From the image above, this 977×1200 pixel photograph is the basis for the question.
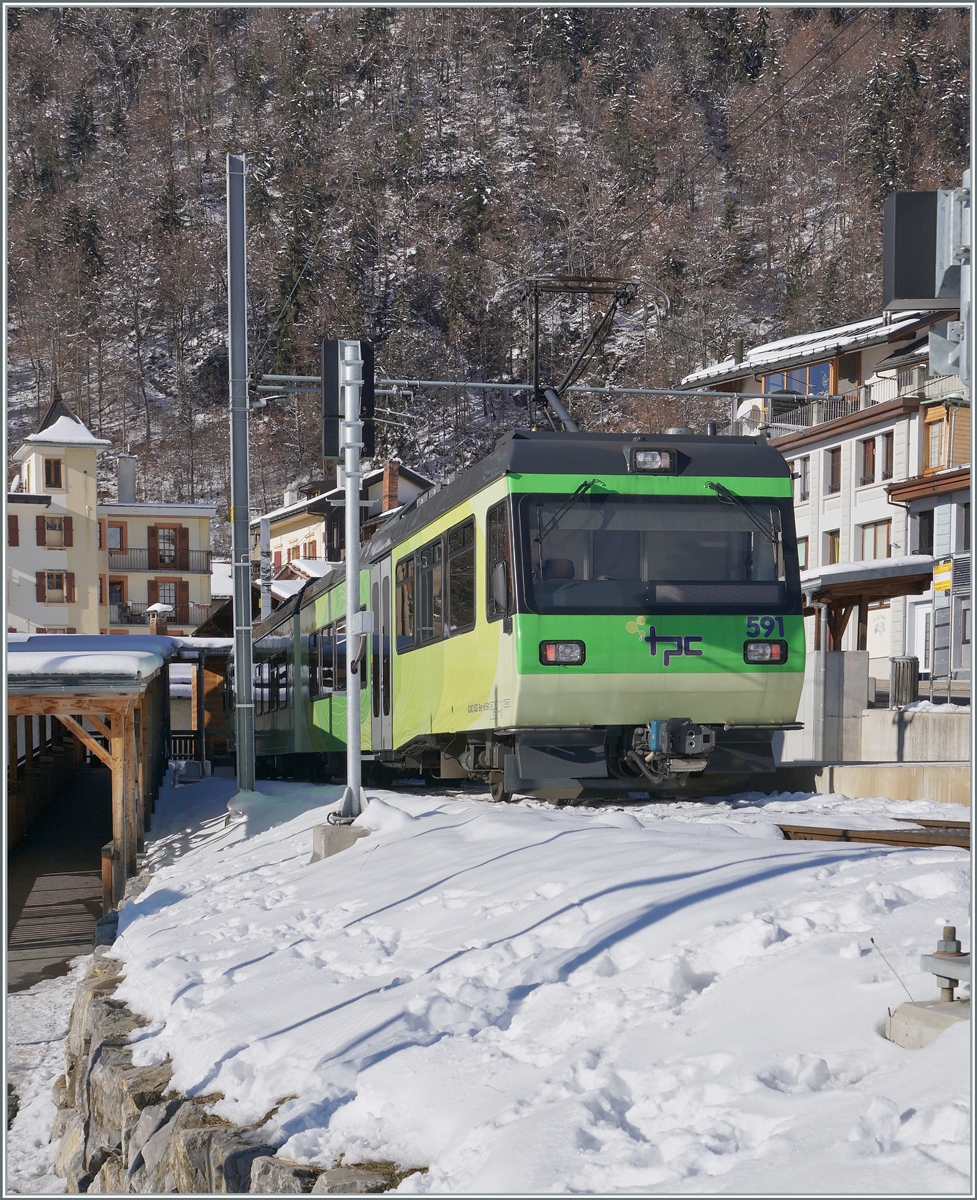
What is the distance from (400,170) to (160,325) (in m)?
25.1

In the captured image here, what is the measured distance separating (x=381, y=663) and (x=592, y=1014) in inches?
476

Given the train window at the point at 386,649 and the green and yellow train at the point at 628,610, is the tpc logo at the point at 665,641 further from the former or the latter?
the train window at the point at 386,649

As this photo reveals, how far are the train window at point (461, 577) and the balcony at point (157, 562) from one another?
64138mm

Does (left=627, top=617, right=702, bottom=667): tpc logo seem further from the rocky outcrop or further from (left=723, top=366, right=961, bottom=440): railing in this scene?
(left=723, top=366, right=961, bottom=440): railing

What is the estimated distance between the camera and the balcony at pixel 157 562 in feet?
249

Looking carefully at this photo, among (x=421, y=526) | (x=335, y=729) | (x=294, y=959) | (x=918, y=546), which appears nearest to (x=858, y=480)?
(x=918, y=546)

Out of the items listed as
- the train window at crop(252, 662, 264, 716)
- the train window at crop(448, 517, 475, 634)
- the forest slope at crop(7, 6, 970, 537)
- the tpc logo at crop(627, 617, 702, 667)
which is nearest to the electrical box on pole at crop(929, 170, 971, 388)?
the tpc logo at crop(627, 617, 702, 667)

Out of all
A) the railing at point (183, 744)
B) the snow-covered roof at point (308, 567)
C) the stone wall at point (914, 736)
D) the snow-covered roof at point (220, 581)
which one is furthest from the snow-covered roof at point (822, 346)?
the snow-covered roof at point (220, 581)

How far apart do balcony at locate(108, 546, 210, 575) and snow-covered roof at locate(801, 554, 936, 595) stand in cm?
5214

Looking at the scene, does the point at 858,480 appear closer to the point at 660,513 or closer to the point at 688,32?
the point at 660,513

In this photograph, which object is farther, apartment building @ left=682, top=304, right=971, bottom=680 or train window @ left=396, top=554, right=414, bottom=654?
apartment building @ left=682, top=304, right=971, bottom=680

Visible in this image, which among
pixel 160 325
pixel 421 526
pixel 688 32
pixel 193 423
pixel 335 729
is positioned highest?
pixel 688 32

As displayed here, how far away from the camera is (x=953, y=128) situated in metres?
101

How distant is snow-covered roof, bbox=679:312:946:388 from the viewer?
150ft
